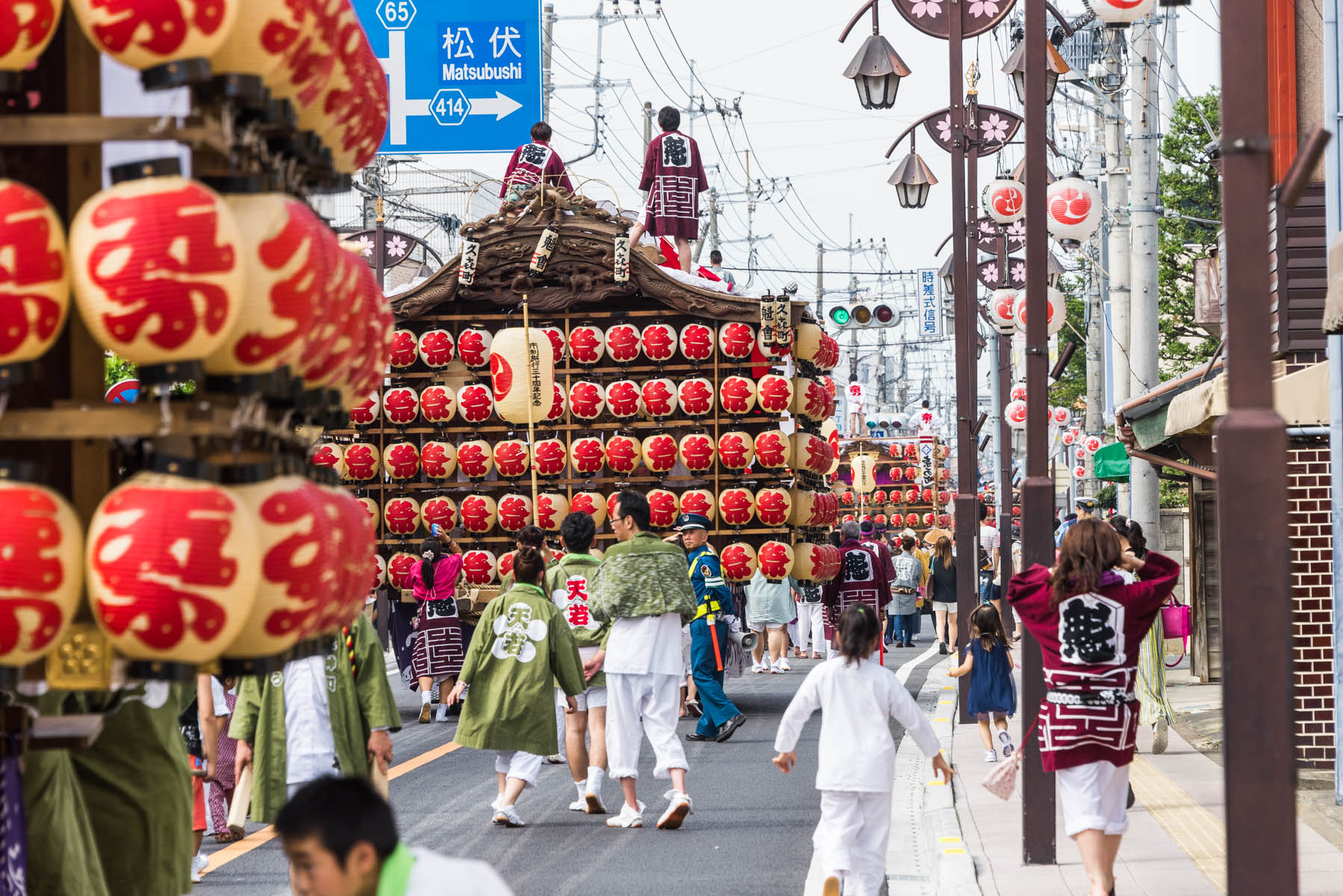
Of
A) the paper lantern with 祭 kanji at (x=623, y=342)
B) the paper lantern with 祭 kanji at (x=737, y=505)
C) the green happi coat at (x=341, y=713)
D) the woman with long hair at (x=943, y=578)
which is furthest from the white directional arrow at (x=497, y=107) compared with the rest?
the woman with long hair at (x=943, y=578)

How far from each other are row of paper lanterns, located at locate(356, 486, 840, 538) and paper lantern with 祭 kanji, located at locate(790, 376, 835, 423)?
0.86 m

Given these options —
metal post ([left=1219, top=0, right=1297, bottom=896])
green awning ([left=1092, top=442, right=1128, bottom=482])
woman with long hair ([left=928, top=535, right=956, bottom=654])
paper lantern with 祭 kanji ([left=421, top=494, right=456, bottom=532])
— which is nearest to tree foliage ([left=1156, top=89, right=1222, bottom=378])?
green awning ([left=1092, top=442, right=1128, bottom=482])

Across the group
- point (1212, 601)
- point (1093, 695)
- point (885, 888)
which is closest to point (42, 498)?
point (1093, 695)

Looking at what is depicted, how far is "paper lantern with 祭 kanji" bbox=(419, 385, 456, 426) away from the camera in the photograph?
17.4m

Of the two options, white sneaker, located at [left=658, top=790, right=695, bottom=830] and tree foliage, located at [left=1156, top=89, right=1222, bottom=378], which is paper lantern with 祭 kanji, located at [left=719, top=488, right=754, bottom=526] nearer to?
white sneaker, located at [left=658, top=790, right=695, bottom=830]

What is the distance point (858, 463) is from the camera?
41.9 meters

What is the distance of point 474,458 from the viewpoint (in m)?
17.5

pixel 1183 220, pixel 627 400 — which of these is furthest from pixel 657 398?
pixel 1183 220

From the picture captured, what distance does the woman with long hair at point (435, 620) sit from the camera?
55.6 feet

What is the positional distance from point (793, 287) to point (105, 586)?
45.0ft

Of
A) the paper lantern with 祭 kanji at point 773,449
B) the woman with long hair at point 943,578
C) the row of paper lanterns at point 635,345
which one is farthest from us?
the woman with long hair at point 943,578

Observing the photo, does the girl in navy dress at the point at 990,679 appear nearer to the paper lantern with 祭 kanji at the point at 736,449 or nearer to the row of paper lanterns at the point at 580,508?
the row of paper lanterns at the point at 580,508

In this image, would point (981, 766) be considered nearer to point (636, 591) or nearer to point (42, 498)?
point (636, 591)

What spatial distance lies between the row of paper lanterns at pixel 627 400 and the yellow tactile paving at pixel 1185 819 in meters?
5.75
